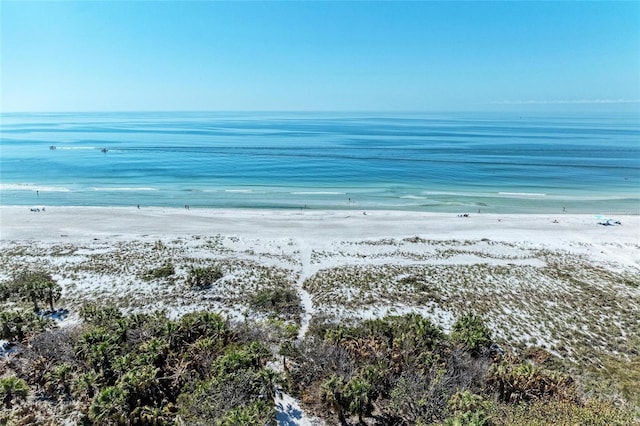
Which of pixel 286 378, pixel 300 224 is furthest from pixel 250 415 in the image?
pixel 300 224

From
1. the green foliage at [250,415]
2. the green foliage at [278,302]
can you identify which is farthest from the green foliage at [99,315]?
the green foliage at [250,415]

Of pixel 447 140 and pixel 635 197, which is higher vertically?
pixel 447 140

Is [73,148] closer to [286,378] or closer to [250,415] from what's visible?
[286,378]

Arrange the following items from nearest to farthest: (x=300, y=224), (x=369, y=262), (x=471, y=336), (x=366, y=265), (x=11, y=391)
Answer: (x=11, y=391) → (x=471, y=336) → (x=366, y=265) → (x=369, y=262) → (x=300, y=224)

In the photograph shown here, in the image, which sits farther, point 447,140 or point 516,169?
point 447,140

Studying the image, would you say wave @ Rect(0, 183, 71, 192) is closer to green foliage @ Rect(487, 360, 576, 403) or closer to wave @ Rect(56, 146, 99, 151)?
wave @ Rect(56, 146, 99, 151)

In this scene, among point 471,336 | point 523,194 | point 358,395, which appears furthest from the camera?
point 523,194

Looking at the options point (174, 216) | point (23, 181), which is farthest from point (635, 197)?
point (23, 181)

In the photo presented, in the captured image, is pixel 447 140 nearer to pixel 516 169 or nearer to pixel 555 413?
pixel 516 169
